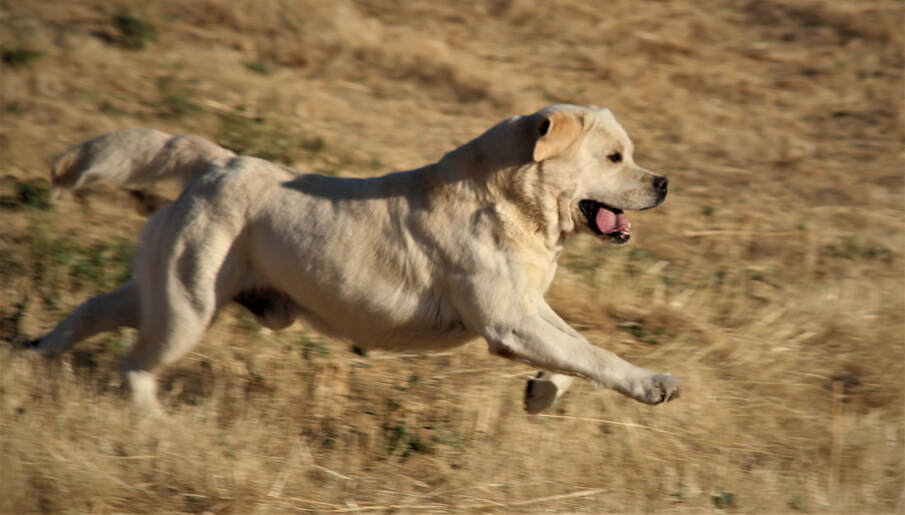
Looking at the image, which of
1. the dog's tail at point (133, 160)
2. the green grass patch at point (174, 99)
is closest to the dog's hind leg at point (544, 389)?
the dog's tail at point (133, 160)

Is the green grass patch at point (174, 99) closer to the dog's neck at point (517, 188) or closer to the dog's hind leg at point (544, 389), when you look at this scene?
the dog's neck at point (517, 188)

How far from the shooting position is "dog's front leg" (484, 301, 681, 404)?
15.5 feet

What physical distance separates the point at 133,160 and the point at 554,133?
2256 mm

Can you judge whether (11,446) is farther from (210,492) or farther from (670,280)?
(670,280)

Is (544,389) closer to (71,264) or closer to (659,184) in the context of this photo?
(659,184)

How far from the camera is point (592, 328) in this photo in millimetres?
7000

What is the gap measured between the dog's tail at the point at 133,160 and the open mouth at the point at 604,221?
76.1 inches

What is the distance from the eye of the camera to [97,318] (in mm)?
5648

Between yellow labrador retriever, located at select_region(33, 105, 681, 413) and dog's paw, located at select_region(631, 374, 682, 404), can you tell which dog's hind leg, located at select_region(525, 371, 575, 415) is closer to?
yellow labrador retriever, located at select_region(33, 105, 681, 413)

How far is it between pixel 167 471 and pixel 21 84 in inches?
250

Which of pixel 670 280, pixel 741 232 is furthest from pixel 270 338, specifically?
pixel 741 232

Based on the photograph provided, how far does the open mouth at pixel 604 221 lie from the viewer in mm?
5133

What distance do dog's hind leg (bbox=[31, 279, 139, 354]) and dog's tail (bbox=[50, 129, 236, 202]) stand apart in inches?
24.6

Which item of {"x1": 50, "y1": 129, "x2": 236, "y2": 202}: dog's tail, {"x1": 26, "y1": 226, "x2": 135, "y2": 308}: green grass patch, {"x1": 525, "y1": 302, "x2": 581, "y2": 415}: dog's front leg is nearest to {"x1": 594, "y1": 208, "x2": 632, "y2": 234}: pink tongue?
{"x1": 525, "y1": 302, "x2": 581, "y2": 415}: dog's front leg
